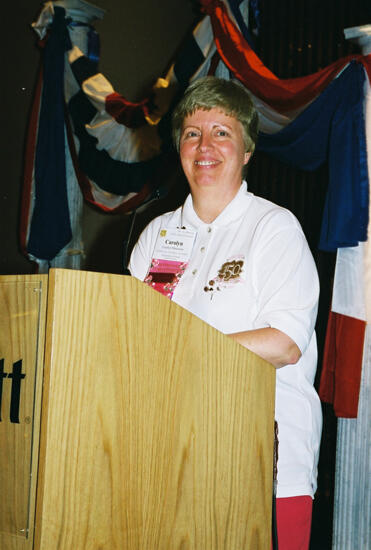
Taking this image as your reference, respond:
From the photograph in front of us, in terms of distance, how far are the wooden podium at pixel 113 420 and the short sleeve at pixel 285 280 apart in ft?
0.91

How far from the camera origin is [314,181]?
3.53m

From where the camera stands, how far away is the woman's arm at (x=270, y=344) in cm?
143

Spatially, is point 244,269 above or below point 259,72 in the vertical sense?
below

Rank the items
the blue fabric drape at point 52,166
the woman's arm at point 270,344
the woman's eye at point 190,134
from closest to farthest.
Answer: the woman's arm at point 270,344, the woman's eye at point 190,134, the blue fabric drape at point 52,166

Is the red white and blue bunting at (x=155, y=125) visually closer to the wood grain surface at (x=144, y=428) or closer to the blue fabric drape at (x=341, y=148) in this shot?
the blue fabric drape at (x=341, y=148)

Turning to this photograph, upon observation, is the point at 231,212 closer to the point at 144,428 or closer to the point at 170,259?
the point at 170,259

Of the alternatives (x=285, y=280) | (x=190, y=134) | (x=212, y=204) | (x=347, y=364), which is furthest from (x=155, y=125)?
(x=285, y=280)

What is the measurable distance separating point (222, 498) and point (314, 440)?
0.45 meters

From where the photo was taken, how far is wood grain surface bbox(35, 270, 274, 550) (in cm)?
98

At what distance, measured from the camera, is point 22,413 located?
1.03m

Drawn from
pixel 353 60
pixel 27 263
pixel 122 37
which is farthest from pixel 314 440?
pixel 122 37

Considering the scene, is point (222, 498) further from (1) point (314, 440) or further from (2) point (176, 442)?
(1) point (314, 440)

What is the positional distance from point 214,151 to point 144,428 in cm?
98

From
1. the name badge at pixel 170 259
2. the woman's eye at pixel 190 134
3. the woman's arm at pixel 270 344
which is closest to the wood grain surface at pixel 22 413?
the woman's arm at pixel 270 344
